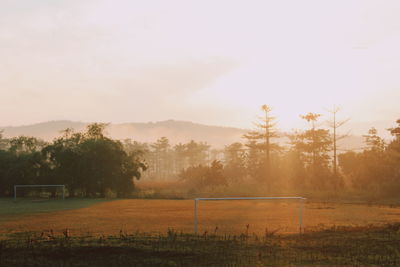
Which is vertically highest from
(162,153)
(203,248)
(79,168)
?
(162,153)

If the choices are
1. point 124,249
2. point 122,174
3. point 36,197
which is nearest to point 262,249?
point 124,249

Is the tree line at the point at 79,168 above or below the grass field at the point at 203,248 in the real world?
above

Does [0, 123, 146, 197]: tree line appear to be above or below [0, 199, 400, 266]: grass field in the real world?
above

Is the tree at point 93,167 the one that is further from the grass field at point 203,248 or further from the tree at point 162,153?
the tree at point 162,153

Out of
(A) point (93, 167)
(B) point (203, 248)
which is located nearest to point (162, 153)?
(A) point (93, 167)

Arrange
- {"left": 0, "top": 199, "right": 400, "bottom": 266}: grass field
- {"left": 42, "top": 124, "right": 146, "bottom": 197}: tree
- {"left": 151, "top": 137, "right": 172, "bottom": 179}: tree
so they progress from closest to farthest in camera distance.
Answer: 1. {"left": 0, "top": 199, "right": 400, "bottom": 266}: grass field
2. {"left": 42, "top": 124, "right": 146, "bottom": 197}: tree
3. {"left": 151, "top": 137, "right": 172, "bottom": 179}: tree

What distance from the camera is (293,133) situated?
2958 inches

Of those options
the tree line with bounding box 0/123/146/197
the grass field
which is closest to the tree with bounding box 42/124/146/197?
the tree line with bounding box 0/123/146/197

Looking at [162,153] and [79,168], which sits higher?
[162,153]

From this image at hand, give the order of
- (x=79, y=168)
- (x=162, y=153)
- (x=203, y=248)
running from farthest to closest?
(x=162, y=153)
(x=79, y=168)
(x=203, y=248)

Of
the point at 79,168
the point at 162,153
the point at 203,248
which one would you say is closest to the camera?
the point at 203,248

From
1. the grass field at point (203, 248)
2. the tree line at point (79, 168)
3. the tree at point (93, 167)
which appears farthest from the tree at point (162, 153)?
the grass field at point (203, 248)

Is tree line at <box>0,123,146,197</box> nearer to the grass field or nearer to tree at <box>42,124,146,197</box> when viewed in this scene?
tree at <box>42,124,146,197</box>

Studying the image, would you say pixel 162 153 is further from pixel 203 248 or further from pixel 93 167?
pixel 203 248
